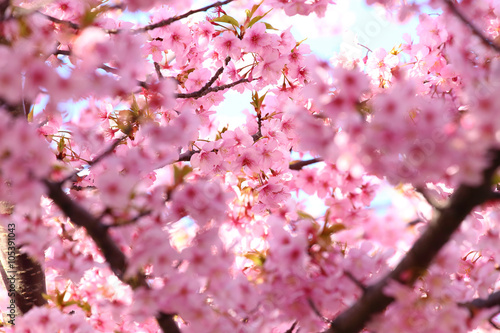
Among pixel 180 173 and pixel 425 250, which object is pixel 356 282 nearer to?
pixel 425 250

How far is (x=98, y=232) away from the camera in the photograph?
1.77 m

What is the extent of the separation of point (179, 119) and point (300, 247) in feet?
2.52

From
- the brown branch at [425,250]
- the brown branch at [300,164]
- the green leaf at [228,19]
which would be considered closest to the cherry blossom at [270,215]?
the brown branch at [425,250]

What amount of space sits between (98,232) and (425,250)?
1.33 meters

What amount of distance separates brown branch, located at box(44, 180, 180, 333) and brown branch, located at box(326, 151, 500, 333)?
0.78 metres

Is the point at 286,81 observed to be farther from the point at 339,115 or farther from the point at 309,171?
the point at 339,115

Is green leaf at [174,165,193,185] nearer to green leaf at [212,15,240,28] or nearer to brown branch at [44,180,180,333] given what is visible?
brown branch at [44,180,180,333]

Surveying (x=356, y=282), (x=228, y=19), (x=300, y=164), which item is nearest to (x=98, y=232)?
(x=356, y=282)

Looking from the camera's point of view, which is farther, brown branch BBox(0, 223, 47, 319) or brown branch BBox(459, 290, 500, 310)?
brown branch BBox(0, 223, 47, 319)

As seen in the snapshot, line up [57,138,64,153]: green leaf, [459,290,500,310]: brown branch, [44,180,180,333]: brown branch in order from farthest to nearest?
1. [57,138,64,153]: green leaf
2. [459,290,500,310]: brown branch
3. [44,180,180,333]: brown branch

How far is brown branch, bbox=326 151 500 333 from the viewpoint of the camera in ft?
5.23

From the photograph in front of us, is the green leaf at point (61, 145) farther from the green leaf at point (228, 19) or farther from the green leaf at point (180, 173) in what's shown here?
the green leaf at point (180, 173)

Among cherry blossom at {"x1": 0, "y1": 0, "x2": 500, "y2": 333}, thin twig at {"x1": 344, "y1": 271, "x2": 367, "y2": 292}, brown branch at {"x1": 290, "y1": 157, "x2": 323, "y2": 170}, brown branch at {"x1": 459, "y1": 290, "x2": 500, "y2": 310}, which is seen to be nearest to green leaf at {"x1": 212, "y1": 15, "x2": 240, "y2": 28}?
cherry blossom at {"x1": 0, "y1": 0, "x2": 500, "y2": 333}

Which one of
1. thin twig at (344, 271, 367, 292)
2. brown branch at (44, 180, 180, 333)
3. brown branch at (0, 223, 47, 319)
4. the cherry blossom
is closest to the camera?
the cherry blossom
